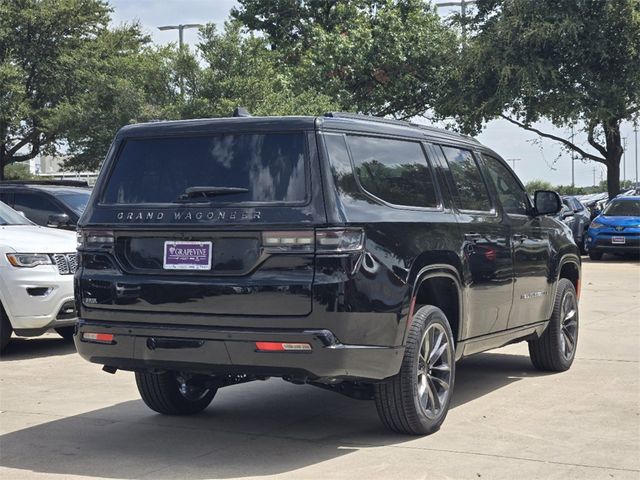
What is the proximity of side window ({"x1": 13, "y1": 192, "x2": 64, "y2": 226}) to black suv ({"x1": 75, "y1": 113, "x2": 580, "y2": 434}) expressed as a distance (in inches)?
250

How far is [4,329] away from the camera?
33.4 ft

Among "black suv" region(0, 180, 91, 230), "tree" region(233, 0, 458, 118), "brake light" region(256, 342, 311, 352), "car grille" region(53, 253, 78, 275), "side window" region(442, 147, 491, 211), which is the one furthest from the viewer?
"tree" region(233, 0, 458, 118)

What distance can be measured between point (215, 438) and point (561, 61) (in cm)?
2469

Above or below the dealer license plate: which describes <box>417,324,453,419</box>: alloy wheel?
below

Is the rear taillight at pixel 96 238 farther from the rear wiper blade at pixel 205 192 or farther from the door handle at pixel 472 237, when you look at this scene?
the door handle at pixel 472 237

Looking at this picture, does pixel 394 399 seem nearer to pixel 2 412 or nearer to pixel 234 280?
pixel 234 280

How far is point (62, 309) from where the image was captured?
399 inches

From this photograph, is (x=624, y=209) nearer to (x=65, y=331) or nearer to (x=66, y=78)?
(x=66, y=78)

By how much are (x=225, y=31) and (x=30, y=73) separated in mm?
7795

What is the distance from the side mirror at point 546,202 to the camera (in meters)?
8.46

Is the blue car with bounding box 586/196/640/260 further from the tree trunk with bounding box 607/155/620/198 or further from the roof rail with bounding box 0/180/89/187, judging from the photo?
the roof rail with bounding box 0/180/89/187

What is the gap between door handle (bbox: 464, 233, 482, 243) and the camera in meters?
7.11

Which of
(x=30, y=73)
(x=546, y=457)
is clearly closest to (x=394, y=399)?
(x=546, y=457)

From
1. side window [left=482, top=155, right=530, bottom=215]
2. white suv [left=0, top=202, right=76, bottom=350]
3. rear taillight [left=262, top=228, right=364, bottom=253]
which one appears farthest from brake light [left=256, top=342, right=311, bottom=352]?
white suv [left=0, top=202, right=76, bottom=350]
